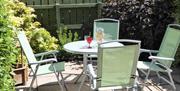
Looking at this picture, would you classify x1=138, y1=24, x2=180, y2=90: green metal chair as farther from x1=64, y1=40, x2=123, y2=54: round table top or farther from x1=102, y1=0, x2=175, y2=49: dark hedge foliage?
x1=102, y1=0, x2=175, y2=49: dark hedge foliage

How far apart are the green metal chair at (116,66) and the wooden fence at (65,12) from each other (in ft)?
11.1

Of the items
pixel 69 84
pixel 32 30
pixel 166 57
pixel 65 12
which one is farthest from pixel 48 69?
pixel 65 12

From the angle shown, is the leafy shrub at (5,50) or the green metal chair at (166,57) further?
the green metal chair at (166,57)

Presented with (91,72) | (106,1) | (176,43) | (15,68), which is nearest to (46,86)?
(15,68)

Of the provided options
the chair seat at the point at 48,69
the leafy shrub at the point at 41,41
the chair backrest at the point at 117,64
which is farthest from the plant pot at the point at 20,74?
the chair backrest at the point at 117,64

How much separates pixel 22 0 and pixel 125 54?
384 cm

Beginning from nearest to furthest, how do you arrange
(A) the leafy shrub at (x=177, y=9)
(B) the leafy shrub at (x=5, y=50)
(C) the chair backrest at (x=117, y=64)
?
(B) the leafy shrub at (x=5, y=50), (C) the chair backrest at (x=117, y=64), (A) the leafy shrub at (x=177, y=9)

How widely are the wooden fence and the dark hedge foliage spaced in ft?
2.15

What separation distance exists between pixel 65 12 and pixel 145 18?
184 cm

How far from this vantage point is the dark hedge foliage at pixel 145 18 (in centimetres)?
686

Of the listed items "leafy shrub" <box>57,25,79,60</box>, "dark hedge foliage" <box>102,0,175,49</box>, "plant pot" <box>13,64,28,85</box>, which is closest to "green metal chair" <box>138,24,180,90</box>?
"dark hedge foliage" <box>102,0,175,49</box>

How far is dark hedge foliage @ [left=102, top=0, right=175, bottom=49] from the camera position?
6.86 meters

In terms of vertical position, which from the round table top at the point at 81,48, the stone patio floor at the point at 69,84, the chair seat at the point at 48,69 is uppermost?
the round table top at the point at 81,48

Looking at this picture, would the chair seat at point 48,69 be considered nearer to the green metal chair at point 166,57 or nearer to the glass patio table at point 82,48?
the glass patio table at point 82,48
